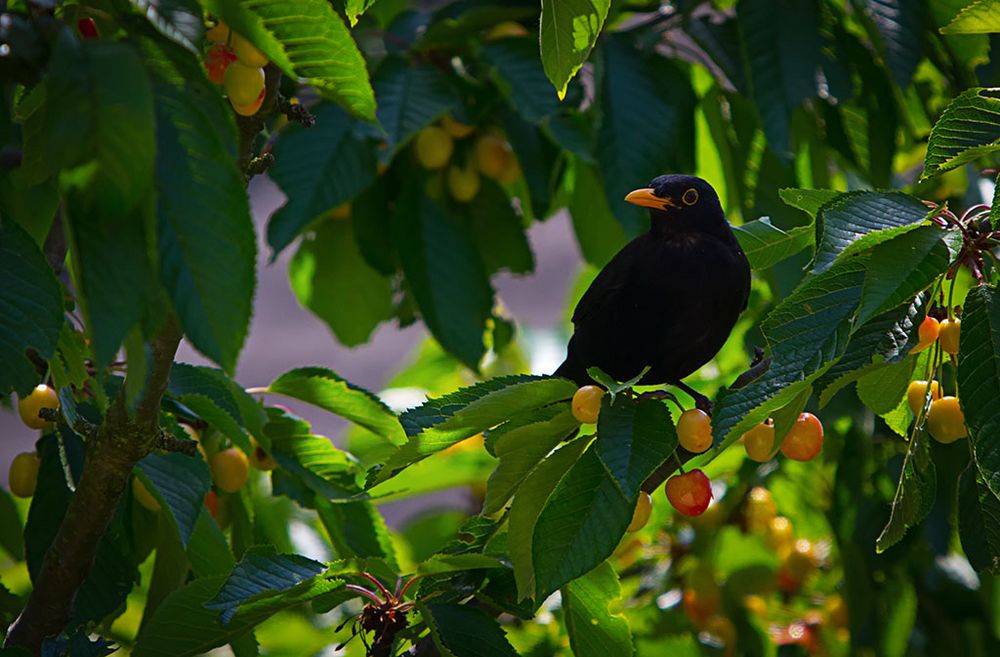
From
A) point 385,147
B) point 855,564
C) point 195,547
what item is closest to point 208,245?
point 195,547

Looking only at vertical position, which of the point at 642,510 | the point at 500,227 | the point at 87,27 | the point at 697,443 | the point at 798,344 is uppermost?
the point at 87,27

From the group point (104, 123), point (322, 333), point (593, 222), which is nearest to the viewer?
point (104, 123)

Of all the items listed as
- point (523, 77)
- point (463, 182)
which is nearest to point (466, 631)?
point (523, 77)

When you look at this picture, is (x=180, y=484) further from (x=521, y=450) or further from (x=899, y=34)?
(x=899, y=34)

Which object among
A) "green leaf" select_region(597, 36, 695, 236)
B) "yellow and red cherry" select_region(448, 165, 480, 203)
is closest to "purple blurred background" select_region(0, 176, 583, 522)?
"yellow and red cherry" select_region(448, 165, 480, 203)

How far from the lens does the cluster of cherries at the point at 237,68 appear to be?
1310 mm

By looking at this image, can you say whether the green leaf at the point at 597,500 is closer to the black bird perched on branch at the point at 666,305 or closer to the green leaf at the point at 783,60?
the black bird perched on branch at the point at 666,305

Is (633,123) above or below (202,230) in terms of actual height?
below

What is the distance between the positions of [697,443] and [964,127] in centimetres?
47

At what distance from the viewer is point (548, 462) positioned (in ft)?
4.98

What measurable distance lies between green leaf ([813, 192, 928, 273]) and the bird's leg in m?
0.49

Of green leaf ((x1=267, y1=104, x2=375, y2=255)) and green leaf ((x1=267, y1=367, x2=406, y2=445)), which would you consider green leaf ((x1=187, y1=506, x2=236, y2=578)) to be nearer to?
green leaf ((x1=267, y1=367, x2=406, y2=445))

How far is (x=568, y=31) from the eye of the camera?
1.30 metres

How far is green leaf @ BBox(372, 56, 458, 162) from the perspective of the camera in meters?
2.48
